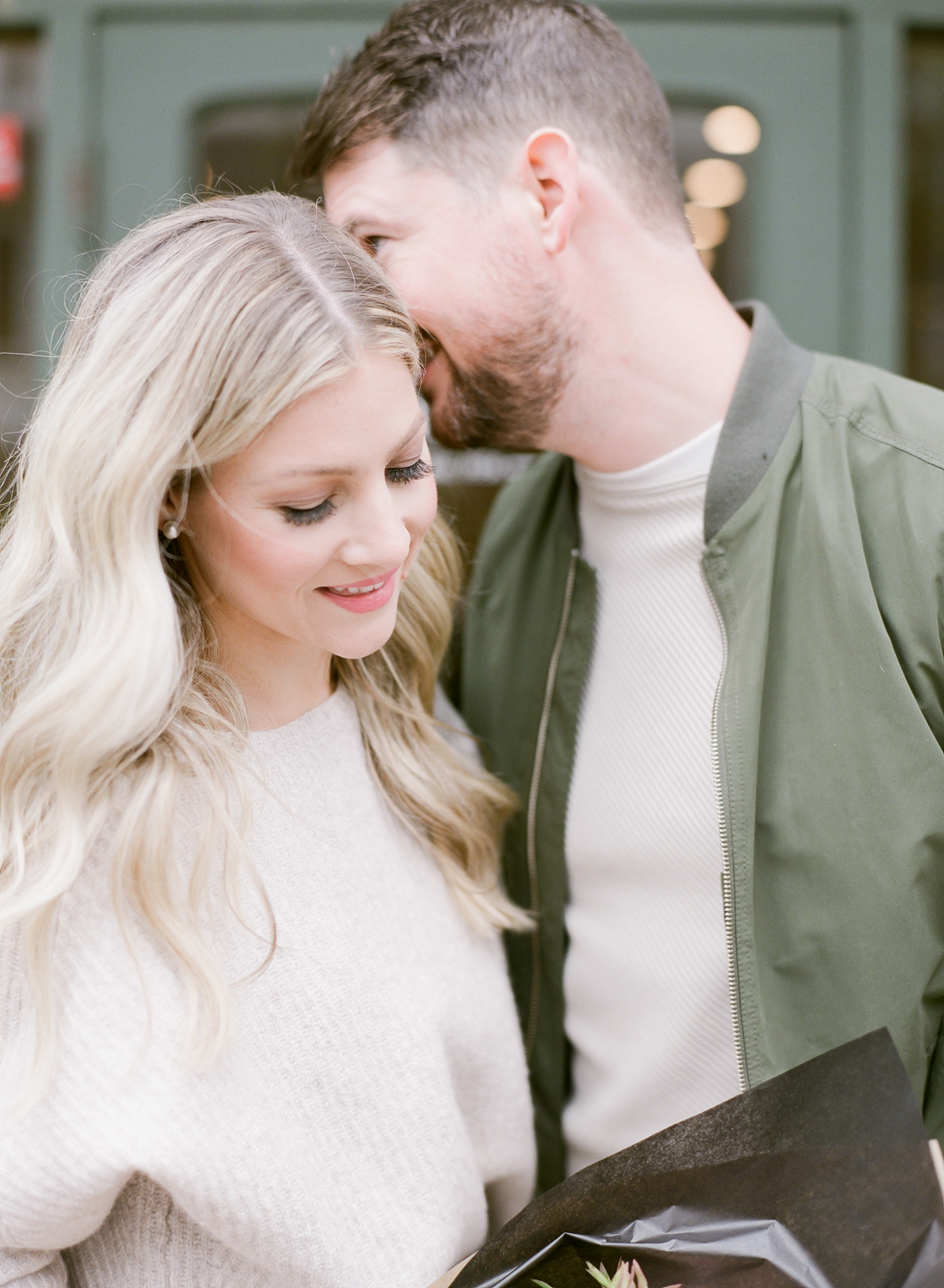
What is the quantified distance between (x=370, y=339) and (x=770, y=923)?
86 centimetres

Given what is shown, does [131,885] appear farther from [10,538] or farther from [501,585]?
[501,585]

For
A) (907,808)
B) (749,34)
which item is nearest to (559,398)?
(907,808)

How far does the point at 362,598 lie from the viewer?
1.29 metres

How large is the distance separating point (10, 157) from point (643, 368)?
5.85ft

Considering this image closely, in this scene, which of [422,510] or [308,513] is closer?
[308,513]

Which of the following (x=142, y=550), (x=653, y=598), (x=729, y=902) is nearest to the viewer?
(x=142, y=550)

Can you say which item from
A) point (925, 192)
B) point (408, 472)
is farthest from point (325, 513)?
point (925, 192)

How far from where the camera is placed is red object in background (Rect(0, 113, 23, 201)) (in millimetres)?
2643

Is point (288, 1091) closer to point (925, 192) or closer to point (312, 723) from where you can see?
point (312, 723)

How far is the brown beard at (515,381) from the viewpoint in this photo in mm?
1660

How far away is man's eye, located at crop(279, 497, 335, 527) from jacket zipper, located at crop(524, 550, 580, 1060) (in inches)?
24.7

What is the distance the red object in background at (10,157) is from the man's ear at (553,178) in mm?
1567

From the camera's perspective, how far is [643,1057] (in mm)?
1619

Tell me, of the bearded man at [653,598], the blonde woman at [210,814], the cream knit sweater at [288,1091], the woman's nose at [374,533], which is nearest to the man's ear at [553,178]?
the bearded man at [653,598]
